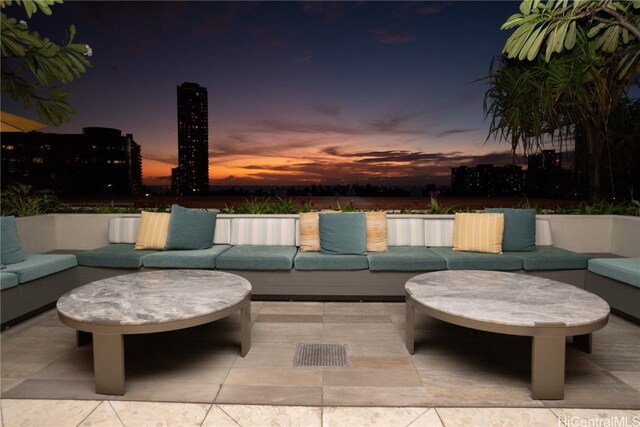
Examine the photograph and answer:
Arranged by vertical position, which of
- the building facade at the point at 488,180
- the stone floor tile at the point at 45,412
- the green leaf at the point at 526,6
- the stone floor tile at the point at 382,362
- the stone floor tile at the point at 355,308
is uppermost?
the green leaf at the point at 526,6

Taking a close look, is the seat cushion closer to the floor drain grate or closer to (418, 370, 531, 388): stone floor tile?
(418, 370, 531, 388): stone floor tile

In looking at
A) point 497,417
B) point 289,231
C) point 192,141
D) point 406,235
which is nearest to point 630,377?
point 497,417

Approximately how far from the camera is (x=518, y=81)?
4496 mm

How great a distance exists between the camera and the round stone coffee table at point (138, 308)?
2113 millimetres

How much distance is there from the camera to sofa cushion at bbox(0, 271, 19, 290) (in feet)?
9.98

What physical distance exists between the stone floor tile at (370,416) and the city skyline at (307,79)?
6916 mm

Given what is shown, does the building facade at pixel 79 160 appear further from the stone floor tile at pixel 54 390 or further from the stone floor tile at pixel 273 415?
the stone floor tile at pixel 273 415

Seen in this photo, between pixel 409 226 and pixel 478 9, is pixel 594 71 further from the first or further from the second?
pixel 478 9

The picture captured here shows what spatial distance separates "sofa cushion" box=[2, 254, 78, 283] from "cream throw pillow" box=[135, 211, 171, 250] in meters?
0.65

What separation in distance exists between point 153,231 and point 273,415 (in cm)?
295

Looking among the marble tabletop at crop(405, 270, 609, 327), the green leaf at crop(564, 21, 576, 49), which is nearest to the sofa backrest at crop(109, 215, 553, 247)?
the marble tabletop at crop(405, 270, 609, 327)

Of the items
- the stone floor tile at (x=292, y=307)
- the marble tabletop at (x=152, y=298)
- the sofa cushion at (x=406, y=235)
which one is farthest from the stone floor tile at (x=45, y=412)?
the sofa cushion at (x=406, y=235)

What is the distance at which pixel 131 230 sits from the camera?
182 inches

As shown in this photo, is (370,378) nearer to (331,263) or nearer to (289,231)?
(331,263)
